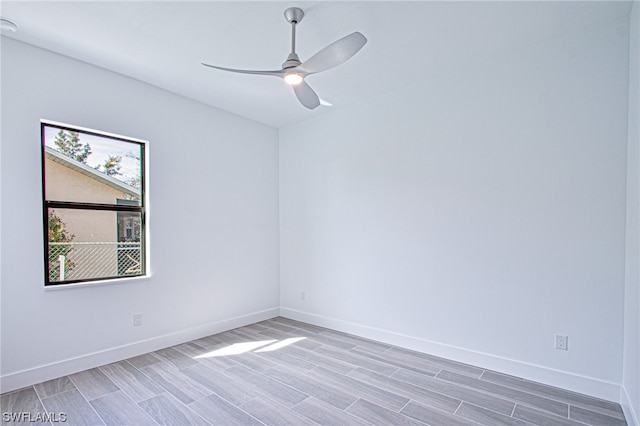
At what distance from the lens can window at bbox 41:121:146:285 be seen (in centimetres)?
285

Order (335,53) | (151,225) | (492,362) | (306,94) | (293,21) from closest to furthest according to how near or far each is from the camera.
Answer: (335,53)
(293,21)
(306,94)
(492,362)
(151,225)

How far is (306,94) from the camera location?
8.72 feet

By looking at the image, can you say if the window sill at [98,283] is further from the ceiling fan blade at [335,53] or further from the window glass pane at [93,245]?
the ceiling fan blade at [335,53]

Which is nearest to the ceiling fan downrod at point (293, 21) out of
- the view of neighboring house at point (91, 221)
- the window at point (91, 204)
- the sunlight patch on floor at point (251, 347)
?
the window at point (91, 204)

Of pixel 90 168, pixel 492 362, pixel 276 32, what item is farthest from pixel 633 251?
pixel 90 168

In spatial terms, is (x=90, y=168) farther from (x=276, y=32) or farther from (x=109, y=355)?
(x=276, y=32)

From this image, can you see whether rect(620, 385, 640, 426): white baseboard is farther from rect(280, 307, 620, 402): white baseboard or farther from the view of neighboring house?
the view of neighboring house

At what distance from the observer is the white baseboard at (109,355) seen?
2.59m

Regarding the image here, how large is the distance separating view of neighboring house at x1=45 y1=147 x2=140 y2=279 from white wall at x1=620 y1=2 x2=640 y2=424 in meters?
4.10

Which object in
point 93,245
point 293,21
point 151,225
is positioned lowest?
point 93,245

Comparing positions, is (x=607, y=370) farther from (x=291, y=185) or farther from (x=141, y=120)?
(x=141, y=120)

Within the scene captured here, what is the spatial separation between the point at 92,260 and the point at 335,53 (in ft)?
9.31

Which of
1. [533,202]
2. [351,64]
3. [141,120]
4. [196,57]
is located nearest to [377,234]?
[533,202]

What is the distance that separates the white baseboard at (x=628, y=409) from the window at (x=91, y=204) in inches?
160
